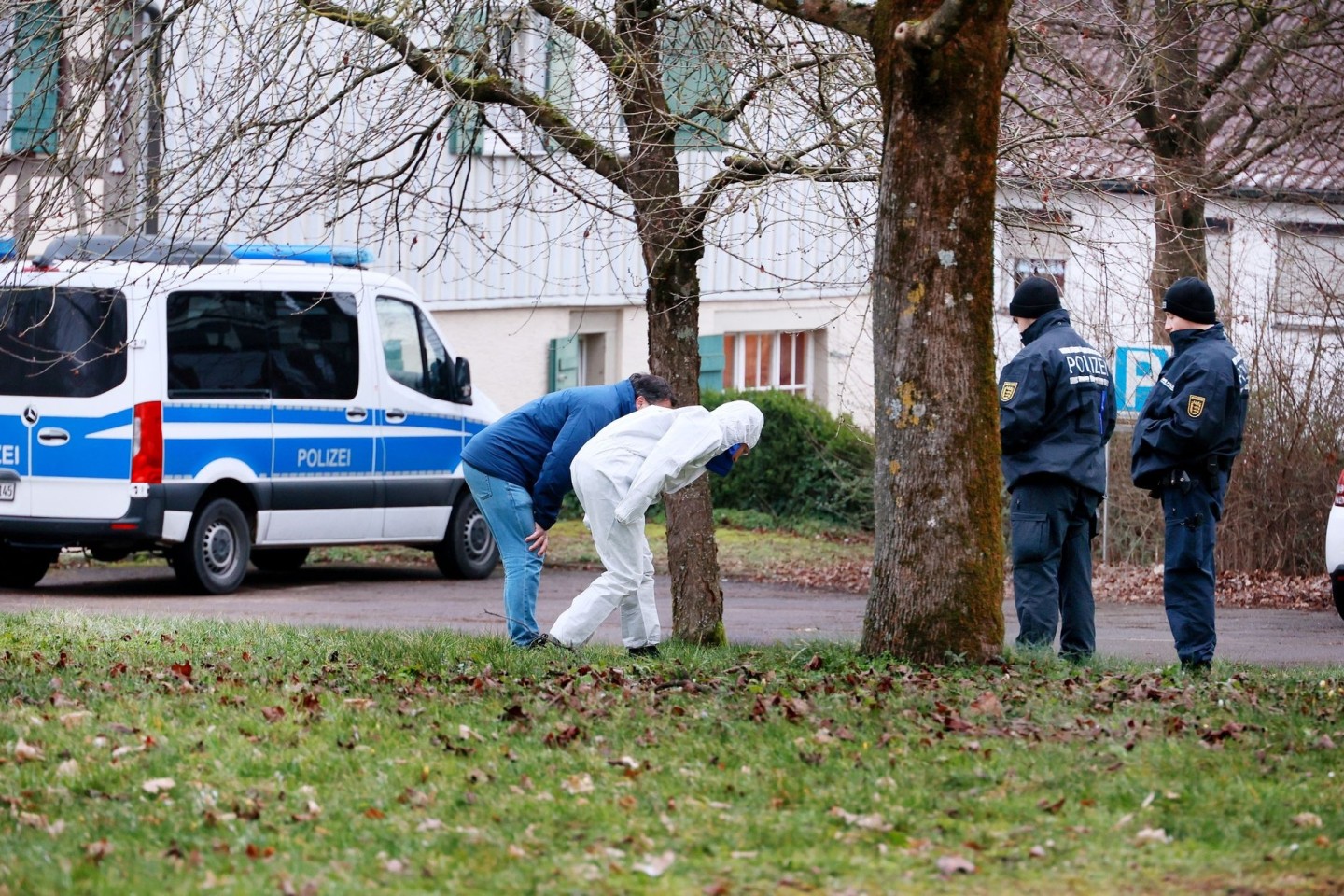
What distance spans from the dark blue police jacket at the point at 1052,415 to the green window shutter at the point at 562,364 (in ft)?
40.3

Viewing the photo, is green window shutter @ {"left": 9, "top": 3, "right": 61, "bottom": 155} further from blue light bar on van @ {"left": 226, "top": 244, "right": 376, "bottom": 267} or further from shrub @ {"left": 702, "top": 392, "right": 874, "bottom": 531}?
shrub @ {"left": 702, "top": 392, "right": 874, "bottom": 531}

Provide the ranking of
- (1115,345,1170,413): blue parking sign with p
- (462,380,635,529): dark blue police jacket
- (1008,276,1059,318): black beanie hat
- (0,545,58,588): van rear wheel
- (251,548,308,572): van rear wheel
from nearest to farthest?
(462,380,635,529): dark blue police jacket
(1008,276,1059,318): black beanie hat
(0,545,58,588): van rear wheel
(1115,345,1170,413): blue parking sign with p
(251,548,308,572): van rear wheel

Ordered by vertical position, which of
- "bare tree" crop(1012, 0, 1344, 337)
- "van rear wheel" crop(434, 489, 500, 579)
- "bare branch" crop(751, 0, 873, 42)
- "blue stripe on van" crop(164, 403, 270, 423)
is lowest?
"van rear wheel" crop(434, 489, 500, 579)

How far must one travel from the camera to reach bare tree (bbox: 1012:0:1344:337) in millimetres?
11578

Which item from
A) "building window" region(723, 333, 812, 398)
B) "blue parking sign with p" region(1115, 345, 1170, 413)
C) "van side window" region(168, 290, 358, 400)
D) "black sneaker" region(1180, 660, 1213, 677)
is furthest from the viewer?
"building window" region(723, 333, 812, 398)

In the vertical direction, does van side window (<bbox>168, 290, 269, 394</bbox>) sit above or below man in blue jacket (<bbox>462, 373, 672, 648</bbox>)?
above

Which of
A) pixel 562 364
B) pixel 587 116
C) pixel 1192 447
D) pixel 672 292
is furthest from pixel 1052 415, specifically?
pixel 562 364

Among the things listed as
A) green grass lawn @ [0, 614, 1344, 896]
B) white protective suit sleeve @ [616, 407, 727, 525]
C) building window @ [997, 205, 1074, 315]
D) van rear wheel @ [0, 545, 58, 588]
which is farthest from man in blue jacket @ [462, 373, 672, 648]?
van rear wheel @ [0, 545, 58, 588]

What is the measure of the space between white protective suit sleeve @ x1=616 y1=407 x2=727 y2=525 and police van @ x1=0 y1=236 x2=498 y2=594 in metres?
4.25

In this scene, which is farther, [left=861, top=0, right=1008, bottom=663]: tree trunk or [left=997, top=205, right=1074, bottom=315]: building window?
[left=997, top=205, right=1074, bottom=315]: building window

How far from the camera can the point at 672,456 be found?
7.89 m

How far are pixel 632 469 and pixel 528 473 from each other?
1037mm

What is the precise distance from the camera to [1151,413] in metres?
8.28

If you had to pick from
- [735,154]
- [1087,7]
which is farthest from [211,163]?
[1087,7]
